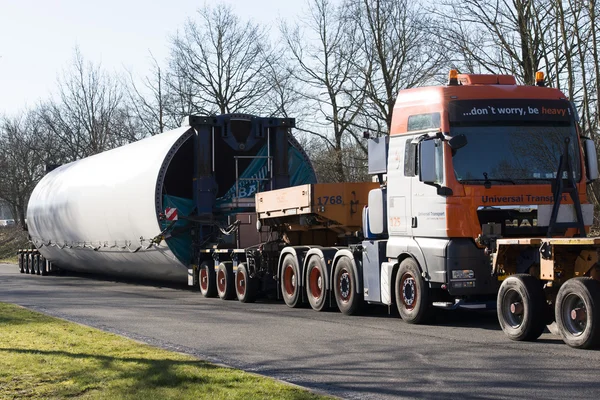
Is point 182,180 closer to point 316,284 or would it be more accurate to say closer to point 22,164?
point 316,284

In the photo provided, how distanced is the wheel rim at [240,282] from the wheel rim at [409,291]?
6.58 m

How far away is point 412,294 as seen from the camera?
14.7 metres

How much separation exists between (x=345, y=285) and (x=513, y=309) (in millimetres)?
5107

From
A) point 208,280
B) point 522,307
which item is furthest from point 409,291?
point 208,280

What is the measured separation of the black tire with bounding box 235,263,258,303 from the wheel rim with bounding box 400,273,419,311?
631cm

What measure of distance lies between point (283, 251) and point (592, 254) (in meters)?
9.13

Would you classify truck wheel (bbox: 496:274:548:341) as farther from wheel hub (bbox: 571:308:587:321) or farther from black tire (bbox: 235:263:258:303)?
black tire (bbox: 235:263:258:303)

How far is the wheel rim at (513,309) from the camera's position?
12219 mm

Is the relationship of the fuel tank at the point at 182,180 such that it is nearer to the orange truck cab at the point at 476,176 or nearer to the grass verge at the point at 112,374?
the orange truck cab at the point at 476,176

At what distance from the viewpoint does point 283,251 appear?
19.5 metres

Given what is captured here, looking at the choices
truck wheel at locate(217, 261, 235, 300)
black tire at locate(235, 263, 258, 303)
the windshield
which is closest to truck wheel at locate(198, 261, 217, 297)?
truck wheel at locate(217, 261, 235, 300)

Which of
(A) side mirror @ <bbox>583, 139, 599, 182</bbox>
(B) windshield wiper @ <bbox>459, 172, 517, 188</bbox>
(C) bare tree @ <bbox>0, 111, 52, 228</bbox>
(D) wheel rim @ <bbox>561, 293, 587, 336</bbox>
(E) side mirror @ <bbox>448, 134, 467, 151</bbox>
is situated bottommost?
(D) wheel rim @ <bbox>561, 293, 587, 336</bbox>

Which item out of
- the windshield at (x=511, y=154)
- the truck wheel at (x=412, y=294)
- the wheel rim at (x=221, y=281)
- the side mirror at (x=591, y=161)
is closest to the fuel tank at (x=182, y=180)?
the wheel rim at (x=221, y=281)

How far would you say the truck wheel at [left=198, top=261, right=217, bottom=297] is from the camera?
22.7 meters
